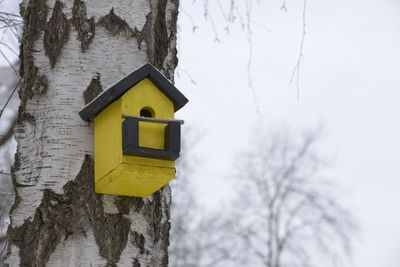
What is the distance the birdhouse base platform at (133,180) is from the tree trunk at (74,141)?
3 cm

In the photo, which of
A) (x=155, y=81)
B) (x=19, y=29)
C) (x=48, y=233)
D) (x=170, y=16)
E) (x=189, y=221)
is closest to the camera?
(x=48, y=233)

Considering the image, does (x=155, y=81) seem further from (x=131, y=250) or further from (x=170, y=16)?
(x=131, y=250)

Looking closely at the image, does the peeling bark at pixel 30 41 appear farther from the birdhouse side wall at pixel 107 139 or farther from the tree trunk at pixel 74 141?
the birdhouse side wall at pixel 107 139

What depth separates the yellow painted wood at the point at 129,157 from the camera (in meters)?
2.37

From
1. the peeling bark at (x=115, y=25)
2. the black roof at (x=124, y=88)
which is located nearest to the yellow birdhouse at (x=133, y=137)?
the black roof at (x=124, y=88)

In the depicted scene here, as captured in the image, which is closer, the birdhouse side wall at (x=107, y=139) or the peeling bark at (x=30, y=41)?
the birdhouse side wall at (x=107, y=139)

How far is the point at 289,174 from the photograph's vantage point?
16922 mm

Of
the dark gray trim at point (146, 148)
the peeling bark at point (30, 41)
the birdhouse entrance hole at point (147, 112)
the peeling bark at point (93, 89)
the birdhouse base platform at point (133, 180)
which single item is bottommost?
the birdhouse base platform at point (133, 180)

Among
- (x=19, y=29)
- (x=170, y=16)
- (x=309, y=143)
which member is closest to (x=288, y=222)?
(x=309, y=143)

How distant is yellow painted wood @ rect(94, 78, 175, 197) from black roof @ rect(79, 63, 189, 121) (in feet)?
0.06

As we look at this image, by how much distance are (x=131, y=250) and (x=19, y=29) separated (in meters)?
1.99

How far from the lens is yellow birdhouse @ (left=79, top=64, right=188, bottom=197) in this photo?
237cm

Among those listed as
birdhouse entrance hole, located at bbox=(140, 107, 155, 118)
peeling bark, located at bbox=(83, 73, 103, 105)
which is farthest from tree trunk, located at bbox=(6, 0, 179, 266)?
birdhouse entrance hole, located at bbox=(140, 107, 155, 118)

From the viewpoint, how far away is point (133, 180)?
238cm
